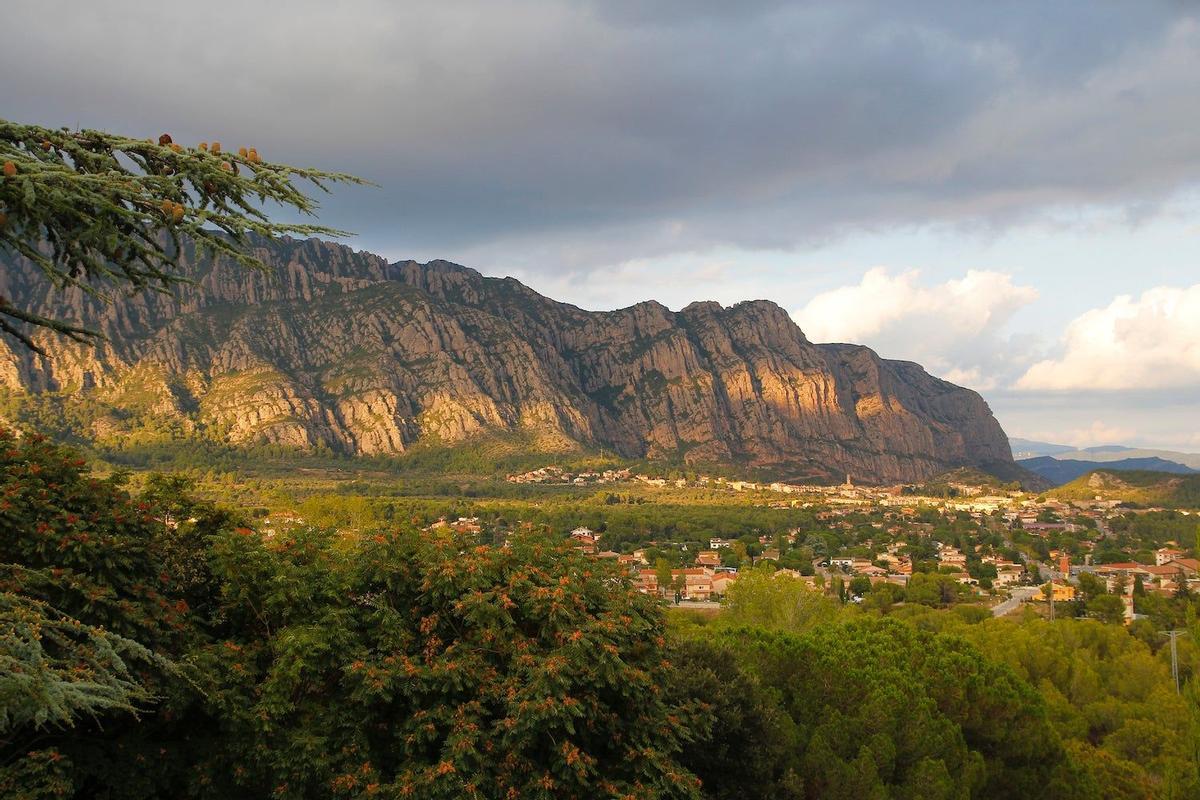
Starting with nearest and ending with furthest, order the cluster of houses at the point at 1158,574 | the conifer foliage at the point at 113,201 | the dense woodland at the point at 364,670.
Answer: the conifer foliage at the point at 113,201
the dense woodland at the point at 364,670
the cluster of houses at the point at 1158,574

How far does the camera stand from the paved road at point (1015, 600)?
58906 mm

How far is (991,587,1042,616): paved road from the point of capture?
5891 cm

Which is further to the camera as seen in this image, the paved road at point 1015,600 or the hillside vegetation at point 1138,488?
the hillside vegetation at point 1138,488

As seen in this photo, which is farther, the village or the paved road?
the village

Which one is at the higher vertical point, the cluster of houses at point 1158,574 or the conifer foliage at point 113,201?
the conifer foliage at point 113,201

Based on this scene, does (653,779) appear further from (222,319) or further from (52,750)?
(222,319)

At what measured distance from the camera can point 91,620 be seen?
33.7 feet

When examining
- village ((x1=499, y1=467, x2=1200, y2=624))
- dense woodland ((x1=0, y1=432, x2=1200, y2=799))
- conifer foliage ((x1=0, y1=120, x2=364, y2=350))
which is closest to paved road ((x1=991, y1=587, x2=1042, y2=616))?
village ((x1=499, y1=467, x2=1200, y2=624))

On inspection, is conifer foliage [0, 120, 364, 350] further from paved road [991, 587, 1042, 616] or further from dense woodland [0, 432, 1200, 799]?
paved road [991, 587, 1042, 616]

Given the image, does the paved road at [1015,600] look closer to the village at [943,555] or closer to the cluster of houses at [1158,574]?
the village at [943,555]

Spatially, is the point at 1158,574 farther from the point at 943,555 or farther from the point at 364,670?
the point at 364,670

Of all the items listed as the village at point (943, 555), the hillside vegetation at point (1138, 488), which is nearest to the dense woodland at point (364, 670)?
the village at point (943, 555)

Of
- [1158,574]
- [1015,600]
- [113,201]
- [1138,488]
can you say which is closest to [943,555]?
[1158,574]

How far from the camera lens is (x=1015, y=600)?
6675cm
